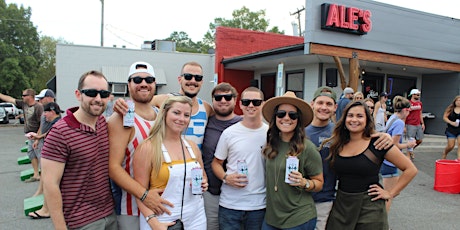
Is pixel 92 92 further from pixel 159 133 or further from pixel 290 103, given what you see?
pixel 290 103

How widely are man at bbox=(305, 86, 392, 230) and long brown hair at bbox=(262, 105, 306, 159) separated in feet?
1.45

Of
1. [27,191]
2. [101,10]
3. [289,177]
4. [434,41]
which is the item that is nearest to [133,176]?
[289,177]

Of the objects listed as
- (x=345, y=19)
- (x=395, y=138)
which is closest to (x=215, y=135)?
(x=395, y=138)

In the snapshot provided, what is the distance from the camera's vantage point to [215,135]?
323 cm

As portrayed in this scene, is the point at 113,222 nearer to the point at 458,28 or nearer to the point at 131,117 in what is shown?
the point at 131,117

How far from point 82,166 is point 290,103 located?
1.72 metres

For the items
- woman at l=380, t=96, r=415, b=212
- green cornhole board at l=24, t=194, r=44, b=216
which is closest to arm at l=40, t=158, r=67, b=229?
green cornhole board at l=24, t=194, r=44, b=216

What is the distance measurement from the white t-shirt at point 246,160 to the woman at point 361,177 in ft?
2.19

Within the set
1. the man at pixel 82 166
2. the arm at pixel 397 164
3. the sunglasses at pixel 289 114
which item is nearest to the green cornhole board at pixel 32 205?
the man at pixel 82 166

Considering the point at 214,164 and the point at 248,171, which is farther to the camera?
the point at 214,164

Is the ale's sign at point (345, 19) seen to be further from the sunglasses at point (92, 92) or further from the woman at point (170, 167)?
the sunglasses at point (92, 92)

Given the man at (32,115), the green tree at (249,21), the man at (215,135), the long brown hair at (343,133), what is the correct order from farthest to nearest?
1. the green tree at (249,21)
2. the man at (32,115)
3. the man at (215,135)
4. the long brown hair at (343,133)

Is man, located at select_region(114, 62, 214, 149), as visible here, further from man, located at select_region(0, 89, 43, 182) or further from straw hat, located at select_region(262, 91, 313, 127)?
man, located at select_region(0, 89, 43, 182)

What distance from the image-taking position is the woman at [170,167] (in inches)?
93.0
